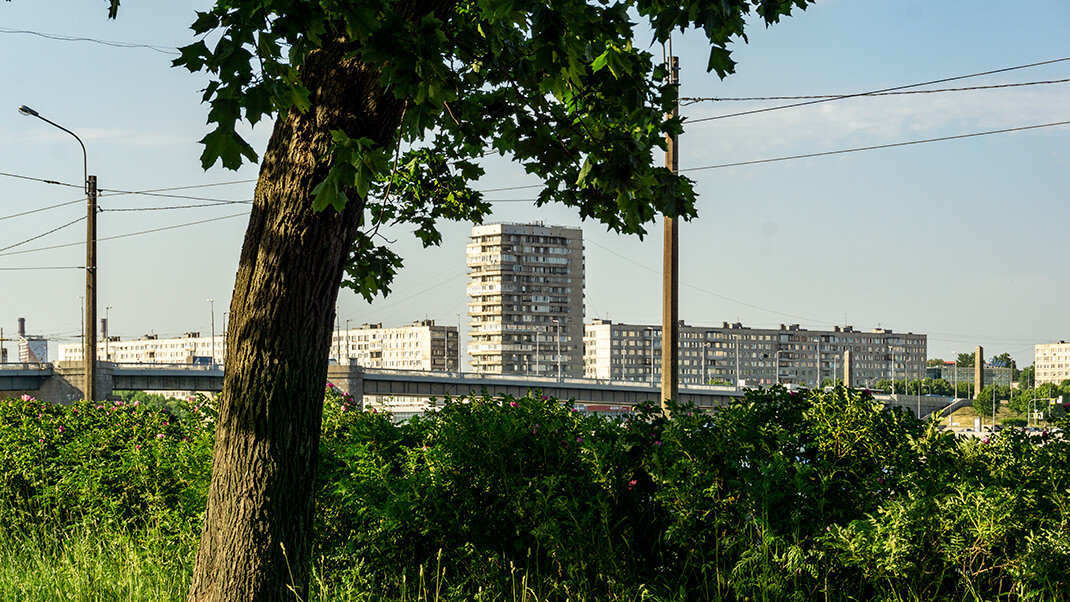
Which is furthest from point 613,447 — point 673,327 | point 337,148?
point 673,327

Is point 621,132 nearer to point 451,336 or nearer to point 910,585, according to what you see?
point 910,585

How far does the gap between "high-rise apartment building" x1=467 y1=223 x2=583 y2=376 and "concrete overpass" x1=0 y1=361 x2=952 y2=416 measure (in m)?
87.9

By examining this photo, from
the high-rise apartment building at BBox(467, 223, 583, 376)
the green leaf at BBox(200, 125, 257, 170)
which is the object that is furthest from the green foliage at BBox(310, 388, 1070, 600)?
the high-rise apartment building at BBox(467, 223, 583, 376)

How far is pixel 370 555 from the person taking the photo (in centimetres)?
555

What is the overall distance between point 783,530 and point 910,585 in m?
0.63

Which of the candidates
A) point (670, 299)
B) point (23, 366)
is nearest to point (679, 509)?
point (670, 299)

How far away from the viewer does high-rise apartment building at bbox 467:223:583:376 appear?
569 ft

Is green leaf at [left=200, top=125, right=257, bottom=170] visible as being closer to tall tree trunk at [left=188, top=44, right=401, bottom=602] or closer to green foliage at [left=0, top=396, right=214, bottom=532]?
tall tree trunk at [left=188, top=44, right=401, bottom=602]

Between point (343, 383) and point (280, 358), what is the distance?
64.7 m

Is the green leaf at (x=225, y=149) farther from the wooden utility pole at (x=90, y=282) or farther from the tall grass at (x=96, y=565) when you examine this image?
the wooden utility pole at (x=90, y=282)

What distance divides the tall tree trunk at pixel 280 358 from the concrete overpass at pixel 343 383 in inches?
1918

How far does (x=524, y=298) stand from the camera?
174875 millimetres

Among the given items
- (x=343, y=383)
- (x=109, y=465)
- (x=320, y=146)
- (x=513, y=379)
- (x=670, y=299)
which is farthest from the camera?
(x=513, y=379)

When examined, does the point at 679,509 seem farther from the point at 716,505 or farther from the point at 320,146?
the point at 320,146
